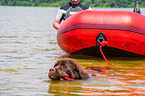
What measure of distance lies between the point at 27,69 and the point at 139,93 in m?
2.75

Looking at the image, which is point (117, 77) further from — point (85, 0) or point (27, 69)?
point (85, 0)

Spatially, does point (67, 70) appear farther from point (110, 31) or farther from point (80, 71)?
point (110, 31)

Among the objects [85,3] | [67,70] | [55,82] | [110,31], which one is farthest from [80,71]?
[85,3]

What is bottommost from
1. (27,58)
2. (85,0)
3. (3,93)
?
(85,0)

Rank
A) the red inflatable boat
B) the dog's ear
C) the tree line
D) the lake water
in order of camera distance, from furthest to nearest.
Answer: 1. the tree line
2. the red inflatable boat
3. the dog's ear
4. the lake water

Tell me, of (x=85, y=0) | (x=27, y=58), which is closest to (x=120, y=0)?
(x=85, y=0)

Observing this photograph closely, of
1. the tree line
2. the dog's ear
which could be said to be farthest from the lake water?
the tree line

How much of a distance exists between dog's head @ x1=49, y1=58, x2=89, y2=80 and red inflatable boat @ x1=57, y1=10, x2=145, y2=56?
223 cm

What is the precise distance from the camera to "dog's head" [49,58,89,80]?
22.7ft

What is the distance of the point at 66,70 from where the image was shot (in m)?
6.95

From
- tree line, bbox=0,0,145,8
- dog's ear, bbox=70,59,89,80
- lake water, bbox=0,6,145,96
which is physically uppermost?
dog's ear, bbox=70,59,89,80

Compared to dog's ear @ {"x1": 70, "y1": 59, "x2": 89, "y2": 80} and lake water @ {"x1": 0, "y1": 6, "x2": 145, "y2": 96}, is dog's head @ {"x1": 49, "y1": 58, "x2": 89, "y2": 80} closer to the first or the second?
dog's ear @ {"x1": 70, "y1": 59, "x2": 89, "y2": 80}

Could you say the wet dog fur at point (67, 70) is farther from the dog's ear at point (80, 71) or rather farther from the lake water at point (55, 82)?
the lake water at point (55, 82)

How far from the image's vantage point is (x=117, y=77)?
24.6ft
